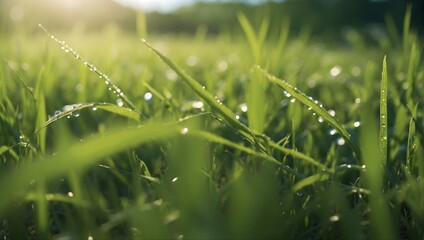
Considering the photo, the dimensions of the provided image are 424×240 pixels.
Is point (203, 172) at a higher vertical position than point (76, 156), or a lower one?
lower

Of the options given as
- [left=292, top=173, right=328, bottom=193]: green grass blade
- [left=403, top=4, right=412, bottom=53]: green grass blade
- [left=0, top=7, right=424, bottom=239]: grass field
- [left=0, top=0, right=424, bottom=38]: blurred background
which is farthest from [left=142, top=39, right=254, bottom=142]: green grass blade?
[left=0, top=0, right=424, bottom=38]: blurred background

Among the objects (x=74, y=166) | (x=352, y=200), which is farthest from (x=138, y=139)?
(x=352, y=200)

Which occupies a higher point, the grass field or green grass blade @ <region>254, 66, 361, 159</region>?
green grass blade @ <region>254, 66, 361, 159</region>

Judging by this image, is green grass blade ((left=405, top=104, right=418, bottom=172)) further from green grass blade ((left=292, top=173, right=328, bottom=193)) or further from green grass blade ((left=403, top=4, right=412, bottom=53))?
green grass blade ((left=403, top=4, right=412, bottom=53))

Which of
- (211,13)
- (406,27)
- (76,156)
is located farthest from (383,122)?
(211,13)

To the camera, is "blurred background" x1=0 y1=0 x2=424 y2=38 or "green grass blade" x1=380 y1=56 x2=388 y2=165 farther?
"blurred background" x1=0 y1=0 x2=424 y2=38

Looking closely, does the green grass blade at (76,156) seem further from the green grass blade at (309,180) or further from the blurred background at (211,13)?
the blurred background at (211,13)

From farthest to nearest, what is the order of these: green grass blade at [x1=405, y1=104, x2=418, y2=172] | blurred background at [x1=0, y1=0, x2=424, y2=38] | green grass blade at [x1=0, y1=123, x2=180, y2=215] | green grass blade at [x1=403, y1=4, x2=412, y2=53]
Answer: blurred background at [x1=0, y1=0, x2=424, y2=38]
green grass blade at [x1=403, y1=4, x2=412, y2=53]
green grass blade at [x1=405, y1=104, x2=418, y2=172]
green grass blade at [x1=0, y1=123, x2=180, y2=215]

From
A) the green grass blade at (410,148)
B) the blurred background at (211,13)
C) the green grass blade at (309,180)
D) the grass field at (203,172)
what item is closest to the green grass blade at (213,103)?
the grass field at (203,172)

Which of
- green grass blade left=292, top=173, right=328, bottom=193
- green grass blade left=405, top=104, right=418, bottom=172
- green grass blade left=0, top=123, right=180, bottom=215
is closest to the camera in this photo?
green grass blade left=0, top=123, right=180, bottom=215

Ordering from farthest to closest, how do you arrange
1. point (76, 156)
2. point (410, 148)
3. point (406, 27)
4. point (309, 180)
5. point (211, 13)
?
point (211, 13)
point (406, 27)
point (410, 148)
point (309, 180)
point (76, 156)

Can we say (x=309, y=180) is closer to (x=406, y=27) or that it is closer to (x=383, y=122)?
(x=383, y=122)

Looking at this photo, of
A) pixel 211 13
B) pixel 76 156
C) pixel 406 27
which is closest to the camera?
pixel 76 156
